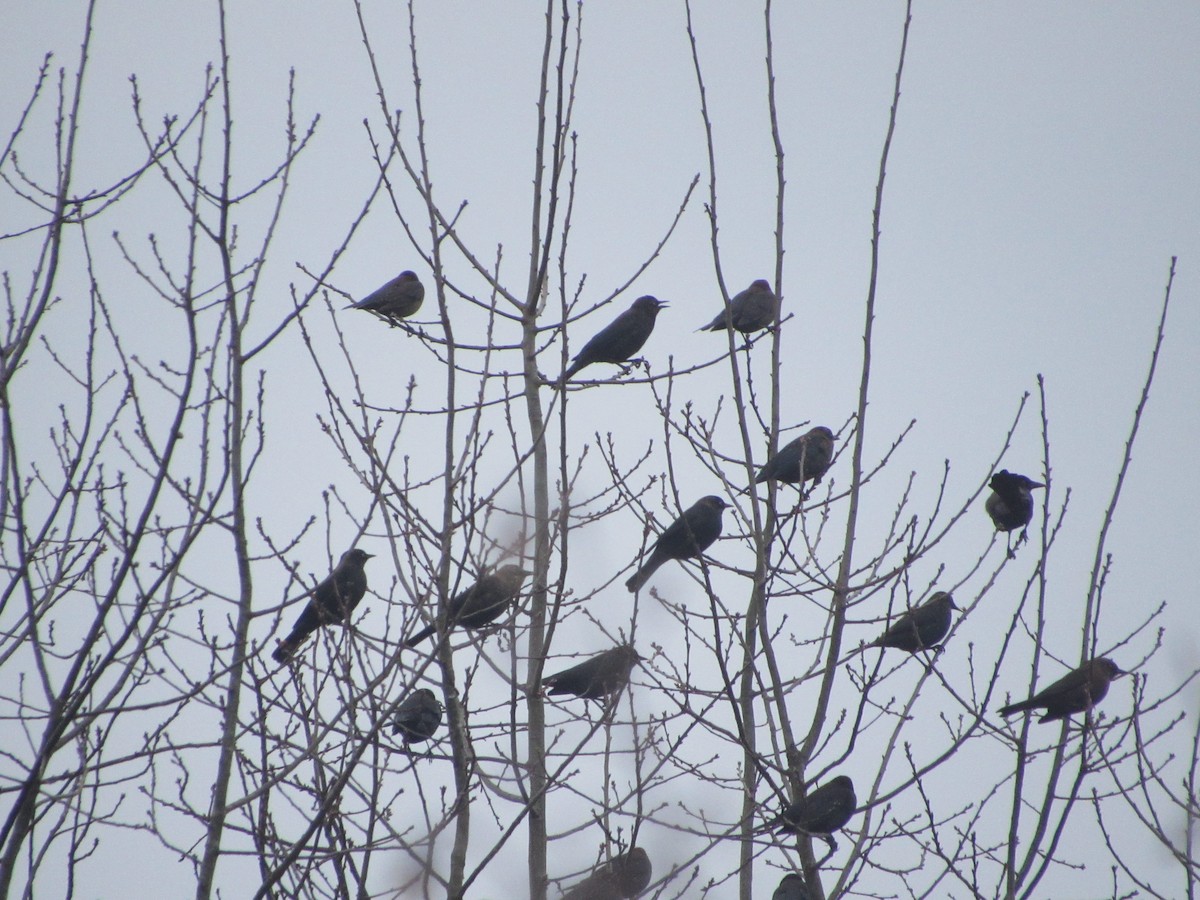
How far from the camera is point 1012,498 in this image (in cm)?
702

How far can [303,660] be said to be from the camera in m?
3.60

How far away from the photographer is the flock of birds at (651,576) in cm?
441

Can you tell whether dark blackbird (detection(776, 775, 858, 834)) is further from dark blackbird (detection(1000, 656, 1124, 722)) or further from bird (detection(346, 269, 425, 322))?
bird (detection(346, 269, 425, 322))

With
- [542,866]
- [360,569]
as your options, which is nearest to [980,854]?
[542,866]

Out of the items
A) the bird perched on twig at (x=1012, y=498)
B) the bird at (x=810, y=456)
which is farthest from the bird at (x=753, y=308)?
the bird perched on twig at (x=1012, y=498)

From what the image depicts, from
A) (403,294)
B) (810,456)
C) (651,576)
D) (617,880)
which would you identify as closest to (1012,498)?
(810,456)

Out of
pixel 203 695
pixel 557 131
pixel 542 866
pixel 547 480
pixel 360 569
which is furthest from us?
pixel 360 569

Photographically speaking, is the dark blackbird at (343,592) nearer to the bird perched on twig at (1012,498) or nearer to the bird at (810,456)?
the bird at (810,456)

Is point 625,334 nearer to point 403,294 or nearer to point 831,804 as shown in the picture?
point 403,294

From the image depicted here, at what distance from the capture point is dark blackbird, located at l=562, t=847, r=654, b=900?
159 inches

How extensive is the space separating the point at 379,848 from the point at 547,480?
161cm

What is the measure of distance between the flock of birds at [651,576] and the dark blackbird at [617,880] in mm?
10

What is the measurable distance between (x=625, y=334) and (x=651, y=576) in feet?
6.22

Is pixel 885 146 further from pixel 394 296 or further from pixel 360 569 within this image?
pixel 394 296
